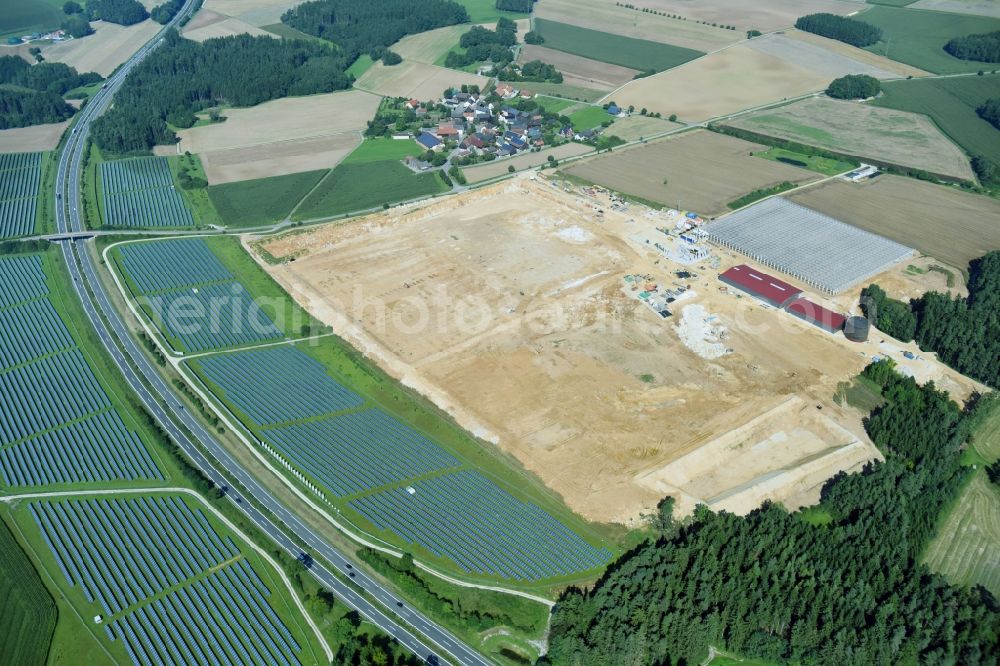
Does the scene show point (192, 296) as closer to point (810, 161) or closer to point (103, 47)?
point (810, 161)

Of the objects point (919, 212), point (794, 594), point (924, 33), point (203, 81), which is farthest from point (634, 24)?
point (794, 594)

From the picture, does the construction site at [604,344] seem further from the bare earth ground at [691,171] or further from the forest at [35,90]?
the forest at [35,90]

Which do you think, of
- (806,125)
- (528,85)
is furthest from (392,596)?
(528,85)

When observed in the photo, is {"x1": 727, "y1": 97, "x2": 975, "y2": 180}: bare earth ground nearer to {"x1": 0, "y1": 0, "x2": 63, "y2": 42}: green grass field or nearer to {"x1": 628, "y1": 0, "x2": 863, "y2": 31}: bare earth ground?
{"x1": 628, "y1": 0, "x2": 863, "y2": 31}: bare earth ground

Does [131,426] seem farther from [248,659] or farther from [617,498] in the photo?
[617,498]

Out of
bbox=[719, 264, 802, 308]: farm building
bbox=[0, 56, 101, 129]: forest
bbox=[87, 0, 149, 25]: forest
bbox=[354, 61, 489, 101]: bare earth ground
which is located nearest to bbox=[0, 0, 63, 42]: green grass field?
bbox=[87, 0, 149, 25]: forest
